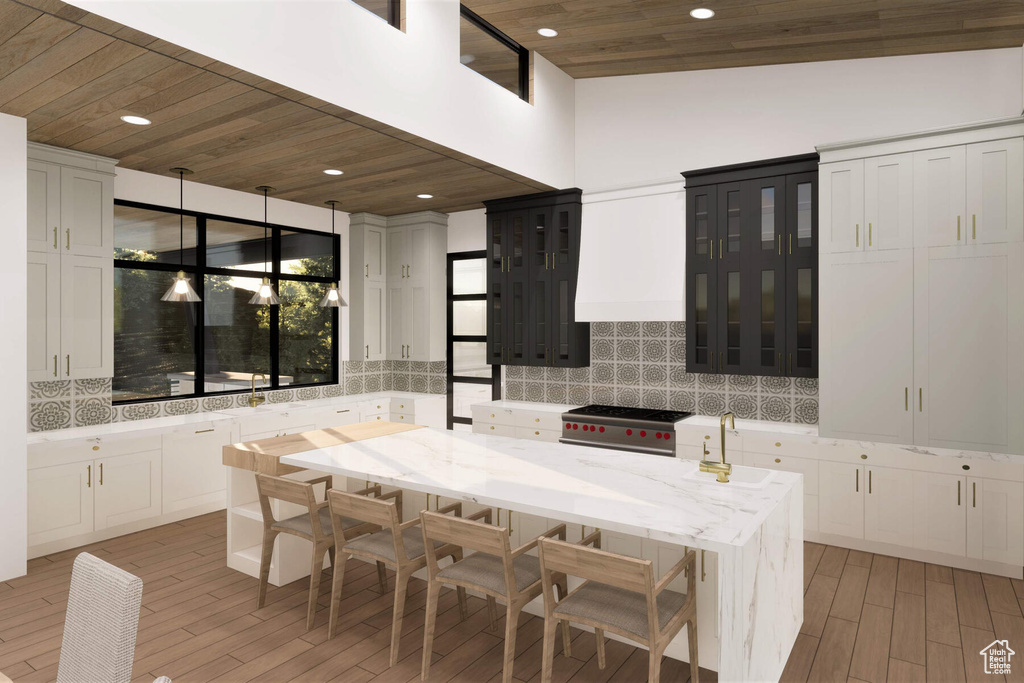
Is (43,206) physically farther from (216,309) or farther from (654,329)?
(654,329)

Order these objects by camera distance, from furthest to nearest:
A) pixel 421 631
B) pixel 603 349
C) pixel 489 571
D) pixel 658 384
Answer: pixel 603 349
pixel 658 384
pixel 421 631
pixel 489 571

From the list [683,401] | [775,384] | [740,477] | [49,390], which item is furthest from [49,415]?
[775,384]

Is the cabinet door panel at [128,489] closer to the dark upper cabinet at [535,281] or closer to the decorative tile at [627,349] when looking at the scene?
the dark upper cabinet at [535,281]

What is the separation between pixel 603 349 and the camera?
576cm

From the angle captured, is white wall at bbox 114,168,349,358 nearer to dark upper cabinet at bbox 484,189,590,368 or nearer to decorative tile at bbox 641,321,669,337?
dark upper cabinet at bbox 484,189,590,368

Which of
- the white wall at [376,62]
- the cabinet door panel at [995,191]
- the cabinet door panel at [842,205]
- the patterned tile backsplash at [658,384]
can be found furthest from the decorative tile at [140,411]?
the cabinet door panel at [995,191]

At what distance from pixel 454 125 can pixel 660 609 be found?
3274 mm

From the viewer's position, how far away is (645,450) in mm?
4902

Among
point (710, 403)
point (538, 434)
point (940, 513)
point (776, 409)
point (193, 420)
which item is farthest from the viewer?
point (538, 434)

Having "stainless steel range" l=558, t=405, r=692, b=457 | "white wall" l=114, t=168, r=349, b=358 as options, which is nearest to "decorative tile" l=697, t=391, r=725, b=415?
"stainless steel range" l=558, t=405, r=692, b=457

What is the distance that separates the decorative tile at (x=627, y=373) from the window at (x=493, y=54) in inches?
99.0

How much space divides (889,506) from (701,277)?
210 centimetres

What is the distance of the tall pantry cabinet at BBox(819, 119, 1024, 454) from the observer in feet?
12.4

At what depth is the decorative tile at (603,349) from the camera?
18.7 feet
